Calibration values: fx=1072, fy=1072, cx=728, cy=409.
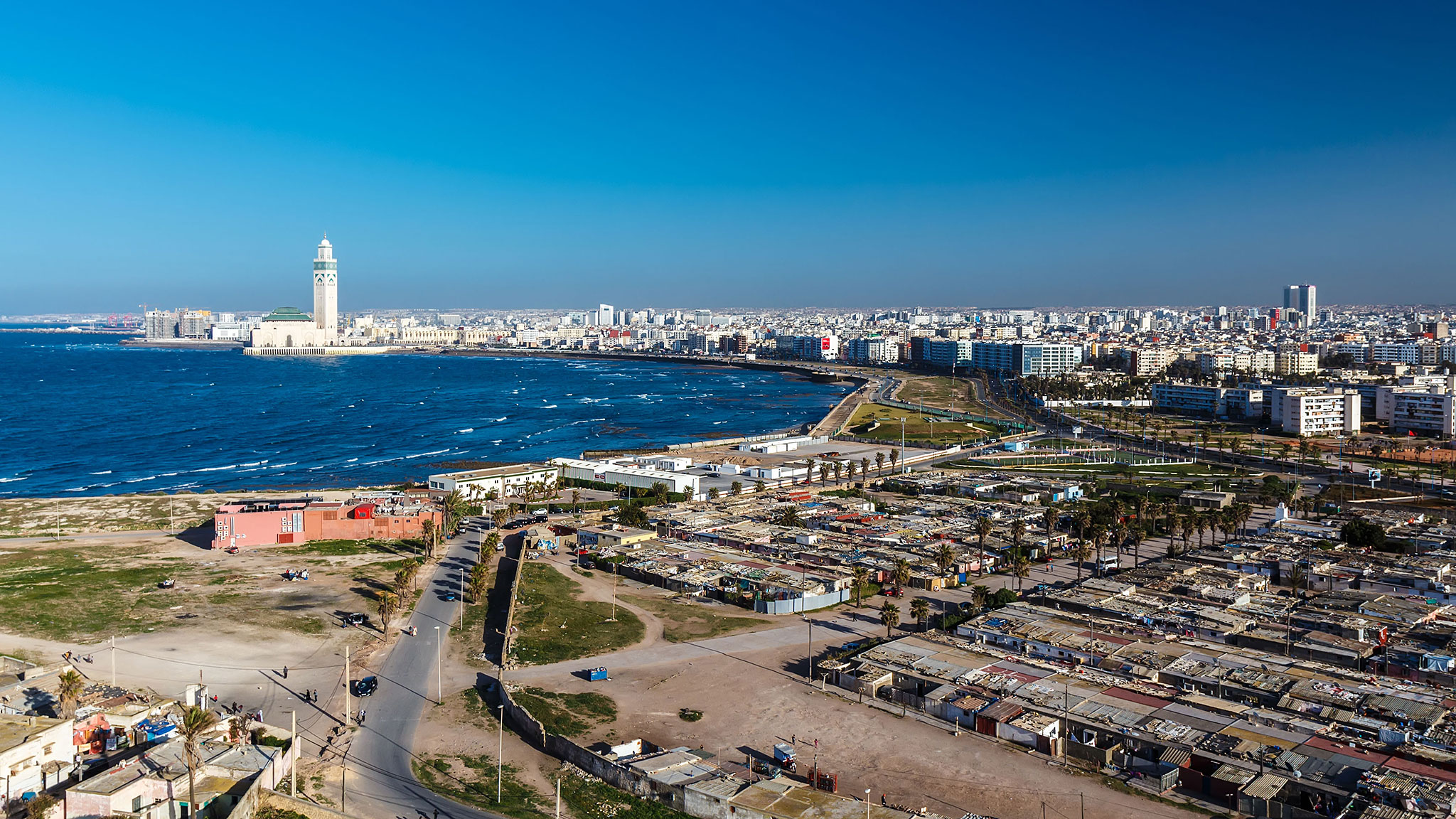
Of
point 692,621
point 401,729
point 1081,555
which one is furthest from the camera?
point 1081,555

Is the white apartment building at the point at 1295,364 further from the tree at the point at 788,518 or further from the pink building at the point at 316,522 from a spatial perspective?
the pink building at the point at 316,522

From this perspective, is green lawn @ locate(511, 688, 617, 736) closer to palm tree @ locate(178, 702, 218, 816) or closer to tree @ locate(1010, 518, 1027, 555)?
palm tree @ locate(178, 702, 218, 816)

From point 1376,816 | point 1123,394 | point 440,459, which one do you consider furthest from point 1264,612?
point 1123,394

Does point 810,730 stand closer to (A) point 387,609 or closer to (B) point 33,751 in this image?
(A) point 387,609

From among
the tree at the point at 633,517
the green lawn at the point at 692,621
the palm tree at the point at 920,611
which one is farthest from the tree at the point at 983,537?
the tree at the point at 633,517

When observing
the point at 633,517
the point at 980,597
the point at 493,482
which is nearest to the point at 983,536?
the point at 980,597

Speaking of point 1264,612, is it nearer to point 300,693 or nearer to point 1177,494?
point 1177,494
